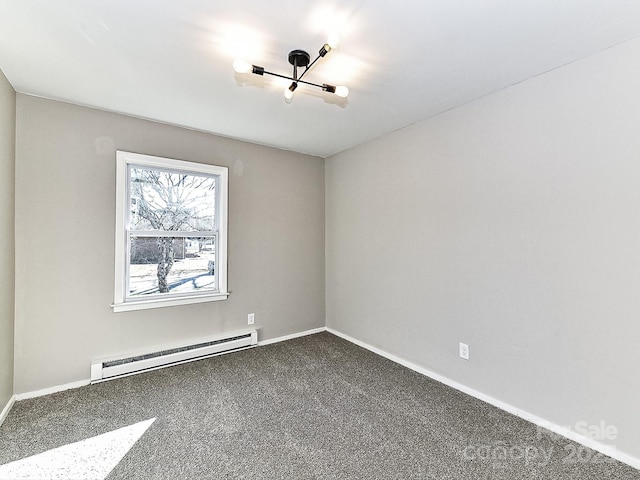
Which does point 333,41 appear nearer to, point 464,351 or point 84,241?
point 464,351

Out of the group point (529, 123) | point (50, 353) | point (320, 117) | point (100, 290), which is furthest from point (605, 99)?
point (50, 353)

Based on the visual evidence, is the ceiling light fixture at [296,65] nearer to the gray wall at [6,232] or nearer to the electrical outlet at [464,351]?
the gray wall at [6,232]

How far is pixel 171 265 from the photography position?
10.5ft

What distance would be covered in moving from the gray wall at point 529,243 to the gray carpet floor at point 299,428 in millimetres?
328

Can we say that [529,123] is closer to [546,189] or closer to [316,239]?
[546,189]

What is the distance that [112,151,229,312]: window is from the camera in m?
2.89

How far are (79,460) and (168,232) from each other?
1.92 meters

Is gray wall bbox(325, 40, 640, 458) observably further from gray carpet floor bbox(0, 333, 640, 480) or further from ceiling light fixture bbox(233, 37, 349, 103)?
ceiling light fixture bbox(233, 37, 349, 103)

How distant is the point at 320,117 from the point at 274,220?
140 centimetres

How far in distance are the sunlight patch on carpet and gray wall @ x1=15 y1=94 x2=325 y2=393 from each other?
973 mm

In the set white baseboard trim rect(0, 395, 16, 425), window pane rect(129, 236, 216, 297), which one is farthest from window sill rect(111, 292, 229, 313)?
white baseboard trim rect(0, 395, 16, 425)

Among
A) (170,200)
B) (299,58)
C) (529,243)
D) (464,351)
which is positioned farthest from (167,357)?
(529,243)

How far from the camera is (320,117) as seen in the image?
2914 millimetres

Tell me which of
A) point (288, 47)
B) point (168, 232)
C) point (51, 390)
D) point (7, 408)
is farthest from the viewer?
point (168, 232)
